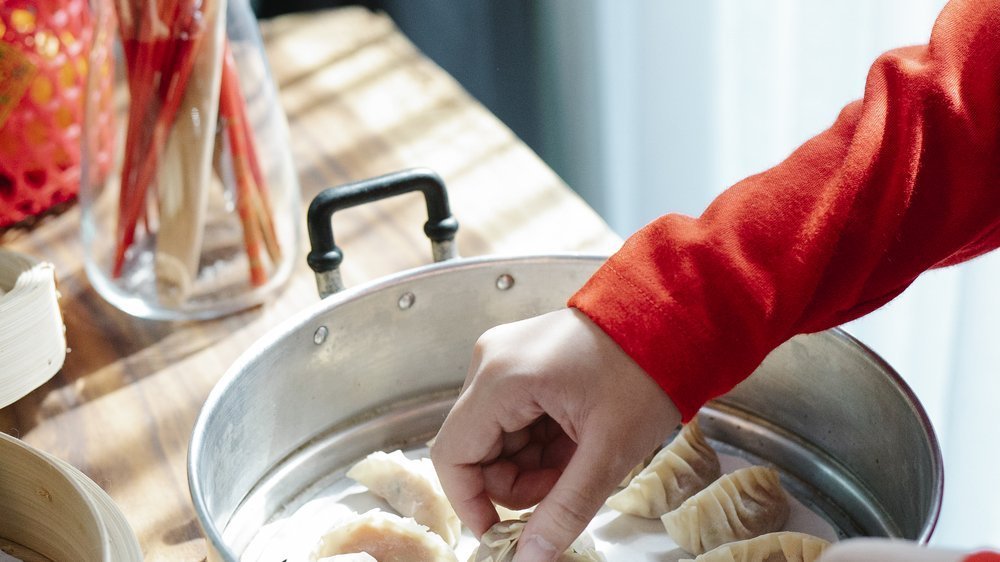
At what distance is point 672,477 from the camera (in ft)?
2.22

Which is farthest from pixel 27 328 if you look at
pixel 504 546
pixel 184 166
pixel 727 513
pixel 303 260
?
pixel 727 513

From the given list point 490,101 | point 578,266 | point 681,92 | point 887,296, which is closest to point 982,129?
point 887,296

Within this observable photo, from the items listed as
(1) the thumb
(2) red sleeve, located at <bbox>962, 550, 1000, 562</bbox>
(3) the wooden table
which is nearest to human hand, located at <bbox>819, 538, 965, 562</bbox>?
(2) red sleeve, located at <bbox>962, 550, 1000, 562</bbox>

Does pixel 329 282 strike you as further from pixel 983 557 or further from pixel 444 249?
pixel 983 557

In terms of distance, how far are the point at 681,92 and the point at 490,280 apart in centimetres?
71

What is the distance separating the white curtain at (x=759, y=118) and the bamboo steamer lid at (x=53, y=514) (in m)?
0.62

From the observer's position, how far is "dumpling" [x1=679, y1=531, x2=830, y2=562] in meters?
0.60

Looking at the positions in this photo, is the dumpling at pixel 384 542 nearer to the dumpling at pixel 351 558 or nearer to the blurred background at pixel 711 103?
the dumpling at pixel 351 558

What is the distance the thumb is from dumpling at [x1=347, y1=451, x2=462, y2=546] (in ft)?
0.56

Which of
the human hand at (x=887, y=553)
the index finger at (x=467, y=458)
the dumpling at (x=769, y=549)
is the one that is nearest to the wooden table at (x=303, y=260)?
the index finger at (x=467, y=458)

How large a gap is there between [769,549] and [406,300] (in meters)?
0.28

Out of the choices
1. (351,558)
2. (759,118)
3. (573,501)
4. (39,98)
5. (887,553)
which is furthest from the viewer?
(759,118)

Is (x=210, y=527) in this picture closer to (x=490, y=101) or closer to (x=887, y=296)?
(x=887, y=296)

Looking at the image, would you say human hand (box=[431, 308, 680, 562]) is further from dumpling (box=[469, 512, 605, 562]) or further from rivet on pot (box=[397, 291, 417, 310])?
rivet on pot (box=[397, 291, 417, 310])
